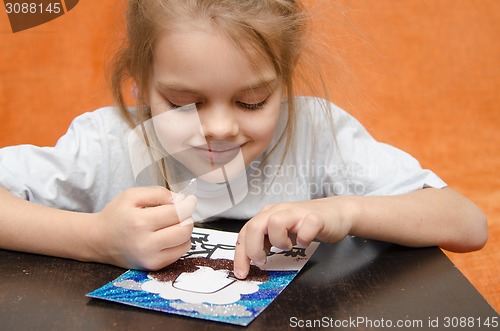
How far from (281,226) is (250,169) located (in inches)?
14.5

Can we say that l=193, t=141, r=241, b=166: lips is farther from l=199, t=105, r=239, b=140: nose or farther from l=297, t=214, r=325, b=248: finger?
l=297, t=214, r=325, b=248: finger

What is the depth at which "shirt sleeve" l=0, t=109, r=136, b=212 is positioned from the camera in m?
0.91

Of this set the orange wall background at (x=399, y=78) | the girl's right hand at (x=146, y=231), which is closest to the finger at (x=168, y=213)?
the girl's right hand at (x=146, y=231)

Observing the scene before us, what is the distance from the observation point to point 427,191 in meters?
0.88

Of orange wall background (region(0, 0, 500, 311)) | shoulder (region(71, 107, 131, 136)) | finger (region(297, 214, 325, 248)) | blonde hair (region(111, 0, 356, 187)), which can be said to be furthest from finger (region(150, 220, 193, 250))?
orange wall background (region(0, 0, 500, 311))

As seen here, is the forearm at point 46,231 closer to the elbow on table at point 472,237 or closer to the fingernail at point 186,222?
the fingernail at point 186,222

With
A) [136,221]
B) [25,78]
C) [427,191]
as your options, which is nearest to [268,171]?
[427,191]

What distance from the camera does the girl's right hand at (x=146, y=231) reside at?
0.69 m

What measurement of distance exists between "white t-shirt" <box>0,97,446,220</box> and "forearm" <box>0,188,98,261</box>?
0.11m

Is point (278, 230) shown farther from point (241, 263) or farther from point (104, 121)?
point (104, 121)

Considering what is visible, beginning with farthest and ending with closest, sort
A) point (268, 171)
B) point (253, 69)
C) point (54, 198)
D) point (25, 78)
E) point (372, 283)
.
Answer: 1. point (25, 78)
2. point (268, 171)
3. point (54, 198)
4. point (253, 69)
5. point (372, 283)

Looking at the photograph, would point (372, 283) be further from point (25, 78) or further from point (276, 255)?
point (25, 78)

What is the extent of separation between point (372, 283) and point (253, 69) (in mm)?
297

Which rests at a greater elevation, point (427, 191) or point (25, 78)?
point (25, 78)
